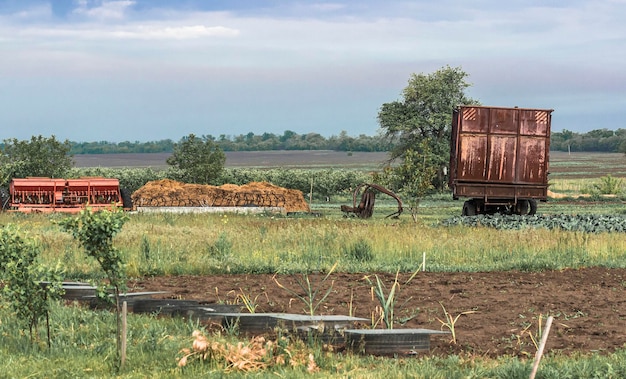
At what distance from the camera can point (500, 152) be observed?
101 feet

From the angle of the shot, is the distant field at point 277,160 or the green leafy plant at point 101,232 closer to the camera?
the green leafy plant at point 101,232

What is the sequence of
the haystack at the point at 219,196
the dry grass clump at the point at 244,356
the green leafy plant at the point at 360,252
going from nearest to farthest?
the dry grass clump at the point at 244,356 < the green leafy plant at the point at 360,252 < the haystack at the point at 219,196

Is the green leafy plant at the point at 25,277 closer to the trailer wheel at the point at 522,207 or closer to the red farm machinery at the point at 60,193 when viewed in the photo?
the red farm machinery at the point at 60,193

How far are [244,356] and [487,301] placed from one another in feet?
16.0

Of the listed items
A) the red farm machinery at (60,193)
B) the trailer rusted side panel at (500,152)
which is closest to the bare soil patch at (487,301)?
the trailer rusted side panel at (500,152)

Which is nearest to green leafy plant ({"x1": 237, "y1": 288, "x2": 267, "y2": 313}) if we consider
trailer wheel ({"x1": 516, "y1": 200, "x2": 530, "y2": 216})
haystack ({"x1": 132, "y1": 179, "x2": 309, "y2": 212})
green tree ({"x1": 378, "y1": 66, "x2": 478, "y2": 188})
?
trailer wheel ({"x1": 516, "y1": 200, "x2": 530, "y2": 216})

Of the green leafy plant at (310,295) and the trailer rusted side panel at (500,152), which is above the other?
the trailer rusted side panel at (500,152)

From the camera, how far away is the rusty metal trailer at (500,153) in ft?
100

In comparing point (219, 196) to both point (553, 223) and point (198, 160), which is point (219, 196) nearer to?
point (198, 160)

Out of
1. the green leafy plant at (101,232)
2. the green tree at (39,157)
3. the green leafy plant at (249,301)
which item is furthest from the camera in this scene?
the green tree at (39,157)

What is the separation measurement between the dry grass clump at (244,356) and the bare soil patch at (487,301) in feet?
5.11

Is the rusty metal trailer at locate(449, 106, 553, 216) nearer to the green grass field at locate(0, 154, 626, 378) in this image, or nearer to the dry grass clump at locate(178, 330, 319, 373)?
the green grass field at locate(0, 154, 626, 378)

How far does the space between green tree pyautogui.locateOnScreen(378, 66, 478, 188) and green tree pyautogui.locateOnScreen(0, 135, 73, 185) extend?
78.6ft

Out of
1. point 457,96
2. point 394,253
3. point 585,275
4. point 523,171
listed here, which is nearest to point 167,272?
point 394,253
